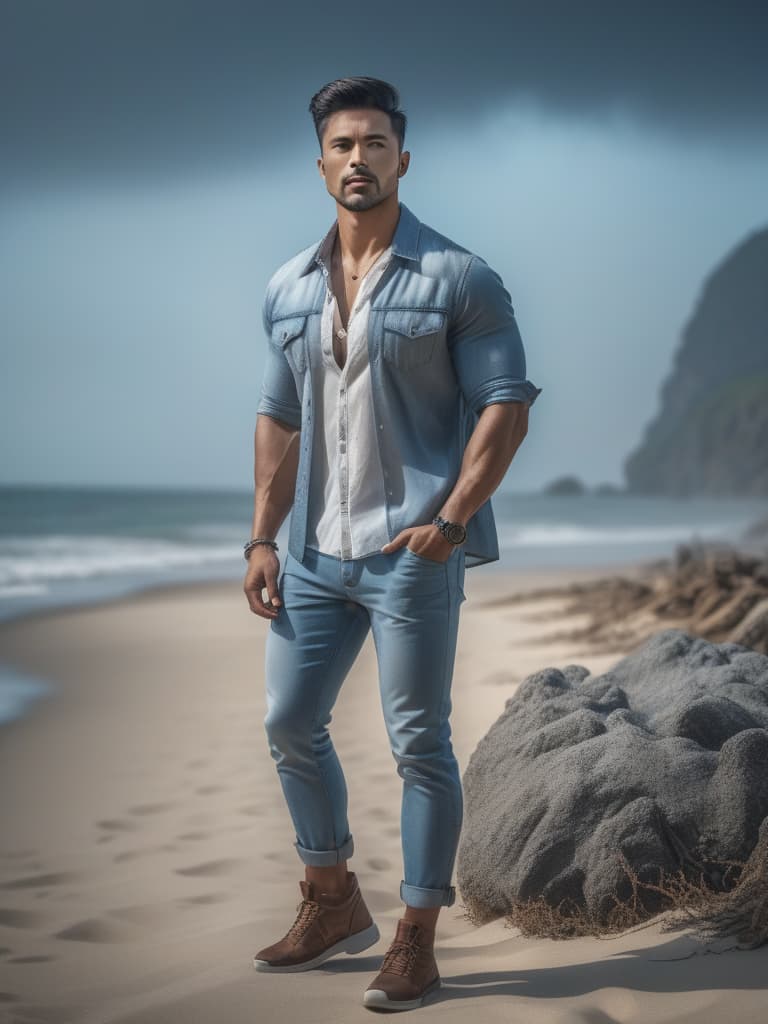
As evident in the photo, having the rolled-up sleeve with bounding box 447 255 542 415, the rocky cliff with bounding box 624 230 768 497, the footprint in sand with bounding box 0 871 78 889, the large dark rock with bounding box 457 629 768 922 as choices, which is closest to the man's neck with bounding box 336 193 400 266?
the rolled-up sleeve with bounding box 447 255 542 415

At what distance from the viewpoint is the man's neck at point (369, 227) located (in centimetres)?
264

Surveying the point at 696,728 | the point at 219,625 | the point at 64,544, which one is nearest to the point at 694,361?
the point at 64,544

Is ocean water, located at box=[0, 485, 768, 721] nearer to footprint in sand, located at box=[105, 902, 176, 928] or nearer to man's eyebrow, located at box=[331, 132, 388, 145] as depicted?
footprint in sand, located at box=[105, 902, 176, 928]

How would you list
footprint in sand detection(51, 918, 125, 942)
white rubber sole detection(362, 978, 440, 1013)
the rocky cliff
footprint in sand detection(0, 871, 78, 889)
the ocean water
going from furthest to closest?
the rocky cliff, the ocean water, footprint in sand detection(0, 871, 78, 889), footprint in sand detection(51, 918, 125, 942), white rubber sole detection(362, 978, 440, 1013)

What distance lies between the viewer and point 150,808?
447cm

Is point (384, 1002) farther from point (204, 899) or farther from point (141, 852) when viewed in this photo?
point (141, 852)

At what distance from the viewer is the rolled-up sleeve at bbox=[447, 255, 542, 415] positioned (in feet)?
8.22

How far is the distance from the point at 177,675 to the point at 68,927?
396 centimetres

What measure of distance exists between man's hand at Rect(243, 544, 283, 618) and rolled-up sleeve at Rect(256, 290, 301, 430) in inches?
13.0

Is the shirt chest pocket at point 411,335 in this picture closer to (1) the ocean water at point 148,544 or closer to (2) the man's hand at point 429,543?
(2) the man's hand at point 429,543

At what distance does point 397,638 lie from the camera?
8.18 feet

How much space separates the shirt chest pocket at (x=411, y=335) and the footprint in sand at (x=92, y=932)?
1.73 m

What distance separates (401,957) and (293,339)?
1.37 meters

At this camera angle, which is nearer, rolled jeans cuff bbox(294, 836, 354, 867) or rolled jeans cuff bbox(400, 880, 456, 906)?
rolled jeans cuff bbox(400, 880, 456, 906)
